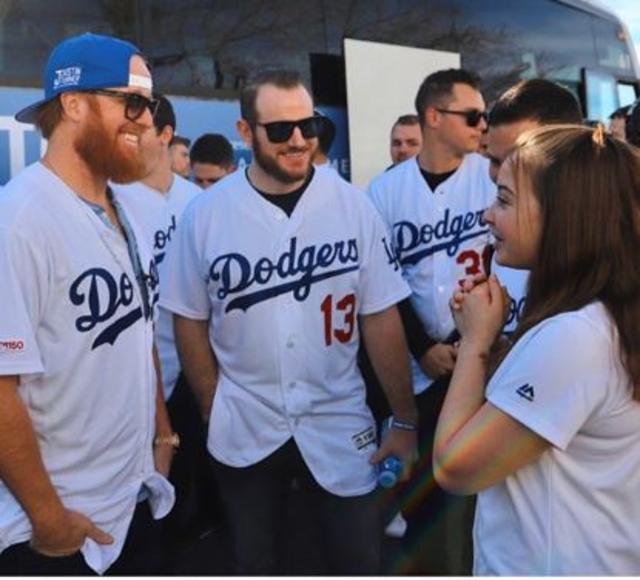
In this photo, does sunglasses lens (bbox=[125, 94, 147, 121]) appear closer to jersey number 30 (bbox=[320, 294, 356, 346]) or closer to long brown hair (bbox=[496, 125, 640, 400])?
jersey number 30 (bbox=[320, 294, 356, 346])

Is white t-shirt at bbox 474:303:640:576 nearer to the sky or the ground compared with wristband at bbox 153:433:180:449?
nearer to the sky

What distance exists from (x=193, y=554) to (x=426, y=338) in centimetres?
173

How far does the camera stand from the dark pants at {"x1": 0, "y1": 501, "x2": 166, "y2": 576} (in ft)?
7.42

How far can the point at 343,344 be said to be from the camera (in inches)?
123

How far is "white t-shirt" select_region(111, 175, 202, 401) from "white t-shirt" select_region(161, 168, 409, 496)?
790 millimetres

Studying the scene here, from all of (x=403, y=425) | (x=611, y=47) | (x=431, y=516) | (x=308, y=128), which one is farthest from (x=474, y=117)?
(x=611, y=47)

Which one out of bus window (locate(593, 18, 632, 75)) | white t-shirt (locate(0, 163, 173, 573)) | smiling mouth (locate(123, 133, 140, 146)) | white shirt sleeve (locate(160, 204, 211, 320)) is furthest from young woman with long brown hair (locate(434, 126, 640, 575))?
bus window (locate(593, 18, 632, 75))

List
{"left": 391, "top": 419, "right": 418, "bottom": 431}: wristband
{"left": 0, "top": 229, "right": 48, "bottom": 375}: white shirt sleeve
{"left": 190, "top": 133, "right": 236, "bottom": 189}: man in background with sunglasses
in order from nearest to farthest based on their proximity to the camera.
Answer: {"left": 0, "top": 229, "right": 48, "bottom": 375}: white shirt sleeve < {"left": 391, "top": 419, "right": 418, "bottom": 431}: wristband < {"left": 190, "top": 133, "right": 236, "bottom": 189}: man in background with sunglasses

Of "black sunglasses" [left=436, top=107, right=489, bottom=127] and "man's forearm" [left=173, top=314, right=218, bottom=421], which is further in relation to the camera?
"black sunglasses" [left=436, top=107, right=489, bottom=127]

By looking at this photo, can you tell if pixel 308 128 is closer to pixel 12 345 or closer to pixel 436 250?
pixel 436 250

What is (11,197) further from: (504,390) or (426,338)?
(426,338)

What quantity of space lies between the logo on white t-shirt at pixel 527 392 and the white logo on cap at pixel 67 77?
4.58ft

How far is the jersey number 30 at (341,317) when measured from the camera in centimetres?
309

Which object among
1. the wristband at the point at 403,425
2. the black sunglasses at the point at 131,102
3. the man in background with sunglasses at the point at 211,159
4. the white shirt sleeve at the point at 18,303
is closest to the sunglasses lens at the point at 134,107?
the black sunglasses at the point at 131,102
